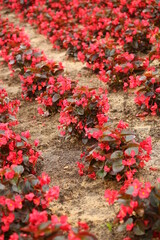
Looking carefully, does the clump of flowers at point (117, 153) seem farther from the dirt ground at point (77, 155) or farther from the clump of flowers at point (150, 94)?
the clump of flowers at point (150, 94)

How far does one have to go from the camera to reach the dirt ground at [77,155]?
3115 mm

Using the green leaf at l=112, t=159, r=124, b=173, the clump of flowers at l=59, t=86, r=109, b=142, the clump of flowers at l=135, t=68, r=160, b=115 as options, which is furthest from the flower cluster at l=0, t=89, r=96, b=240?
the clump of flowers at l=135, t=68, r=160, b=115

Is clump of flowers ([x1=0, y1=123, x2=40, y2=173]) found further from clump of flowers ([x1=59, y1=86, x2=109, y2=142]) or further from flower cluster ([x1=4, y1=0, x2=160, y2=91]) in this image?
flower cluster ([x1=4, y1=0, x2=160, y2=91])

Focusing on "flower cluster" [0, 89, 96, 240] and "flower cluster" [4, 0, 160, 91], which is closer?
"flower cluster" [0, 89, 96, 240]

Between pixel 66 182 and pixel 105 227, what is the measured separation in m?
0.72

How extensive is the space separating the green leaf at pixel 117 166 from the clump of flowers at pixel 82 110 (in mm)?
900

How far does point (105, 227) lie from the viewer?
115 inches

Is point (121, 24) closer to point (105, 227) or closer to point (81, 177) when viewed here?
point (81, 177)

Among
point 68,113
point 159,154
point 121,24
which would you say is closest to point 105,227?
point 159,154

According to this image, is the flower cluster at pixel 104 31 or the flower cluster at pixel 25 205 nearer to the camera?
the flower cluster at pixel 25 205

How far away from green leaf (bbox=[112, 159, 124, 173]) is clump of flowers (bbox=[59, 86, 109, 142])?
2.95 ft

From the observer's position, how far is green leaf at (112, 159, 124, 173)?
311 centimetres

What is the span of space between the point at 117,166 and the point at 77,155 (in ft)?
2.83

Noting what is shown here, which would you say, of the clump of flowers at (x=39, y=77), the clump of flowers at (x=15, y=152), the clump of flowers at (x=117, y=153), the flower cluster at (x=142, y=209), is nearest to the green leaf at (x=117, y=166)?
the clump of flowers at (x=117, y=153)
